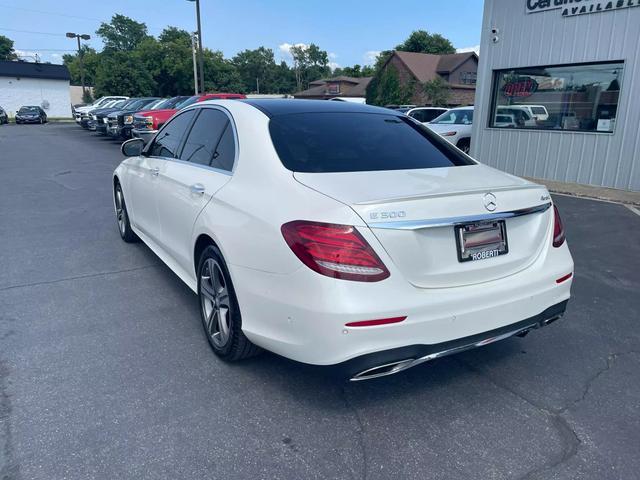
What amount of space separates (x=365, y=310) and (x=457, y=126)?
42.4 ft

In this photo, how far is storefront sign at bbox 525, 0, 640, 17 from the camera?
374 inches

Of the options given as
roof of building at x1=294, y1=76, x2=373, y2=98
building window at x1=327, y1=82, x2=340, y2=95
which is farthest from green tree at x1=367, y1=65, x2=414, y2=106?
building window at x1=327, y1=82, x2=340, y2=95

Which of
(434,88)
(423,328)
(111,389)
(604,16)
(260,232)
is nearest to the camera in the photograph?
(423,328)

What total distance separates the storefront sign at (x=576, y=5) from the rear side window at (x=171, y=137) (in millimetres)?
8912

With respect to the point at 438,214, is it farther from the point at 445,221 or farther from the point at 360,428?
the point at 360,428

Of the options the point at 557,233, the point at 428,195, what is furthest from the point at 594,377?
the point at 428,195

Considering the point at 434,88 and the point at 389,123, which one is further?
the point at 434,88

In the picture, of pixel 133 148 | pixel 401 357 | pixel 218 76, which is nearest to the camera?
pixel 401 357

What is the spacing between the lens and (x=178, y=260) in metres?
4.06

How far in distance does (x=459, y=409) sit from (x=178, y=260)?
236 cm

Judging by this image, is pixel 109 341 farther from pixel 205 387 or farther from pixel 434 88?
pixel 434 88

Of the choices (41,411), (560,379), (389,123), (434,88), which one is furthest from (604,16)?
(434,88)

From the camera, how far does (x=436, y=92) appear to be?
43500 mm

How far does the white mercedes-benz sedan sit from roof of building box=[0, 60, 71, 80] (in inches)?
→ 2389
